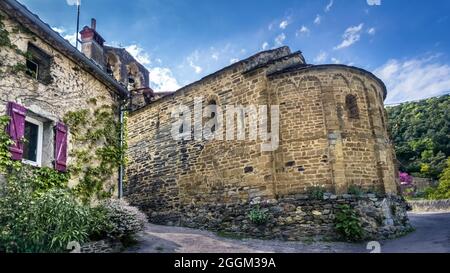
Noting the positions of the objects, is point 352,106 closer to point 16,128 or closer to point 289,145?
point 289,145

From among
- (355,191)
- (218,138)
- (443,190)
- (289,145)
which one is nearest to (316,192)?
(355,191)

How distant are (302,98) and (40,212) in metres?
8.42

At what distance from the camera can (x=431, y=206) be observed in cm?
2042

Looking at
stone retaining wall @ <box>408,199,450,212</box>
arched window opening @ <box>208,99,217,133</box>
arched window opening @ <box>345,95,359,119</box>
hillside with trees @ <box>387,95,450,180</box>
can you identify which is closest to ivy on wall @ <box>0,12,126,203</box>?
arched window opening @ <box>208,99,217,133</box>

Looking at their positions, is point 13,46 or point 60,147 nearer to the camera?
point 13,46

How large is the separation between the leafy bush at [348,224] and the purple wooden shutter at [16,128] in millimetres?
8242

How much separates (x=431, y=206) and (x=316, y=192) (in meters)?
14.1

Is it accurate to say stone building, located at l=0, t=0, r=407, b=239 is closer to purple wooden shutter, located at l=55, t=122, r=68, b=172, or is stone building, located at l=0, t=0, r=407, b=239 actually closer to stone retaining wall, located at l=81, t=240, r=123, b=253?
purple wooden shutter, located at l=55, t=122, r=68, b=172

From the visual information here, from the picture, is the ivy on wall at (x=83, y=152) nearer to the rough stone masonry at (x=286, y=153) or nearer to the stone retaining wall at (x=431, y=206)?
the rough stone masonry at (x=286, y=153)

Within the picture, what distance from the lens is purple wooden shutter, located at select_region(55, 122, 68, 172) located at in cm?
755

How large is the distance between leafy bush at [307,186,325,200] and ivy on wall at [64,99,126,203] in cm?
568

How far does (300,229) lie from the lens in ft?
33.5
